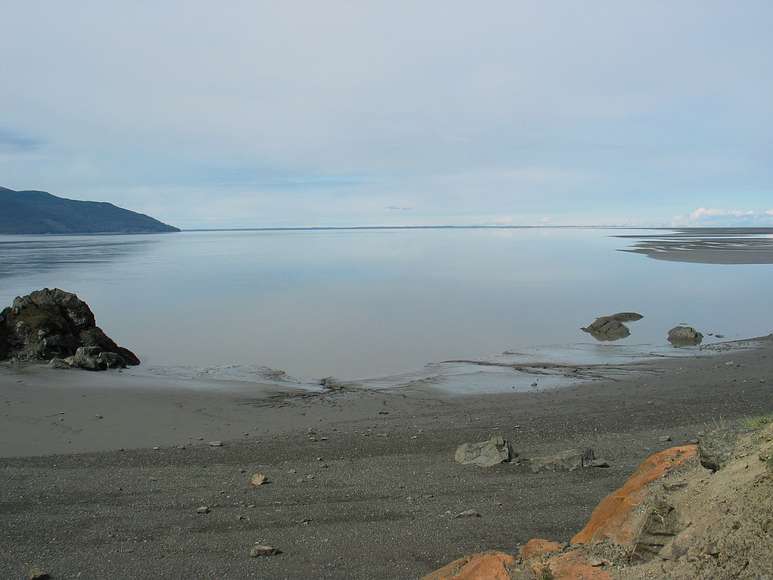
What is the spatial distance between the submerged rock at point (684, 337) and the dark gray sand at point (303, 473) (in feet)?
18.7

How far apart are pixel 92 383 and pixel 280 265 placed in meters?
43.8

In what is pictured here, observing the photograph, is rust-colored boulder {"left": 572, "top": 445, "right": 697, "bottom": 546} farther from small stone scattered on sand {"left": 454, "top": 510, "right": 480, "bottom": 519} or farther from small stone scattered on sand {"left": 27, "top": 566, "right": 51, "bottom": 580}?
small stone scattered on sand {"left": 27, "top": 566, "right": 51, "bottom": 580}

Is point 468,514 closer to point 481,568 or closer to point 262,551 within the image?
point 262,551

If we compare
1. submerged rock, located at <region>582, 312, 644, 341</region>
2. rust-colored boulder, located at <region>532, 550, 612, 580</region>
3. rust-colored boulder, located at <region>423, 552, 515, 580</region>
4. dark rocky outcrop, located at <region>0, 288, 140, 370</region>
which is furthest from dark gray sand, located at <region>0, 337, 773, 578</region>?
submerged rock, located at <region>582, 312, 644, 341</region>

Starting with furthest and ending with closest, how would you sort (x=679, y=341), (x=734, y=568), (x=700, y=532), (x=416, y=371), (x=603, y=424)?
(x=679, y=341) < (x=416, y=371) < (x=603, y=424) < (x=700, y=532) < (x=734, y=568)

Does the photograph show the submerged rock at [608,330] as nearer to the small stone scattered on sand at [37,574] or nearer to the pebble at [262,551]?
the pebble at [262,551]

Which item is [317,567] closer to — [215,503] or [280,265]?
[215,503]

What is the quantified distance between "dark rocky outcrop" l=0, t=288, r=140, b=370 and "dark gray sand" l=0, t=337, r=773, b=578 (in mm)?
2060

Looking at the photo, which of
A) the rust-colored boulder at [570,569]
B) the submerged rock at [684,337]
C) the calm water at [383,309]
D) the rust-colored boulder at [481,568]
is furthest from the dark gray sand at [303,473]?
the submerged rock at [684,337]

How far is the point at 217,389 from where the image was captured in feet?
43.9

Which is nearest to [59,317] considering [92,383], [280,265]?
[92,383]

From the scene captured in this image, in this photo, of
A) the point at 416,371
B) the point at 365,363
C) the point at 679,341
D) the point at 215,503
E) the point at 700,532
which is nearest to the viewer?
the point at 700,532

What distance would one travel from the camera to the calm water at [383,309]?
1873 cm

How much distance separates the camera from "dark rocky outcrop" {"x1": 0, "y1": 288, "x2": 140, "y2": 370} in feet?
50.3
